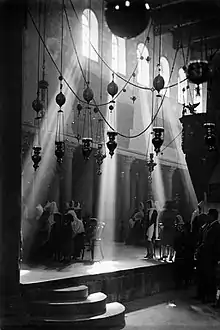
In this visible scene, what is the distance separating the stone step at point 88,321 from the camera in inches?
208

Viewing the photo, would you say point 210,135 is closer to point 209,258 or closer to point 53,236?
point 209,258

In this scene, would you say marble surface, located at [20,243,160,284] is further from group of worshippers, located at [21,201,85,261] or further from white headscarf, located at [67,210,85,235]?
white headscarf, located at [67,210,85,235]

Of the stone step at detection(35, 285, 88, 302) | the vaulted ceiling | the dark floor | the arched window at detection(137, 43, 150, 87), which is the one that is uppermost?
the arched window at detection(137, 43, 150, 87)

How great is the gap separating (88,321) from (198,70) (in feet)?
10.1

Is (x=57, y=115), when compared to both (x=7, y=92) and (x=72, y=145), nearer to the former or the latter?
→ (x=72, y=145)

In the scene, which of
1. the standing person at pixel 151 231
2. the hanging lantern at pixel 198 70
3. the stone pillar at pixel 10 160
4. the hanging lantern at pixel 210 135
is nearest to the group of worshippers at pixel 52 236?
the standing person at pixel 151 231

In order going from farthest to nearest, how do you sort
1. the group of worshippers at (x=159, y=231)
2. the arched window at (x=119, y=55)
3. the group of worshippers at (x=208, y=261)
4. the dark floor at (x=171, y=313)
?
1. the arched window at (x=119, y=55)
2. the group of worshippers at (x=159, y=231)
3. the group of worshippers at (x=208, y=261)
4. the dark floor at (x=171, y=313)

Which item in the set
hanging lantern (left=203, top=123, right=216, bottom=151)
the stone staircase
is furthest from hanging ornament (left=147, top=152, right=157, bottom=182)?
the stone staircase

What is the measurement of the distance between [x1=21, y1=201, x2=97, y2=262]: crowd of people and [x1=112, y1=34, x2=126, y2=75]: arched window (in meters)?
3.47

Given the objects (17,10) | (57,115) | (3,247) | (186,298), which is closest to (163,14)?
(17,10)

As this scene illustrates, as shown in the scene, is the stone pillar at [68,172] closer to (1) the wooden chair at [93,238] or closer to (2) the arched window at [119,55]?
(1) the wooden chair at [93,238]

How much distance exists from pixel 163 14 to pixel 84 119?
201 inches

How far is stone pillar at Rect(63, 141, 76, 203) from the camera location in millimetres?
10885

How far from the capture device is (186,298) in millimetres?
7289
